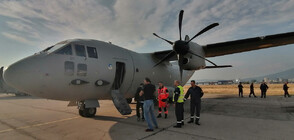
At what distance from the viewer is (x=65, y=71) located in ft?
21.9

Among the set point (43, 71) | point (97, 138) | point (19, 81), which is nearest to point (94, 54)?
point (43, 71)


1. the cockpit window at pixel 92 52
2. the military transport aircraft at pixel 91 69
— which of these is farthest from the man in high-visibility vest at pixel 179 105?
the cockpit window at pixel 92 52

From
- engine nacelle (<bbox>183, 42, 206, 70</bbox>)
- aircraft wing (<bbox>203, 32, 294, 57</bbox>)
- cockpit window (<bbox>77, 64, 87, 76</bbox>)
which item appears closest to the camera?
cockpit window (<bbox>77, 64, 87, 76</bbox>)

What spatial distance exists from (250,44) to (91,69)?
10.4 meters

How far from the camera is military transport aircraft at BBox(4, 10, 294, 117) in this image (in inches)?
239

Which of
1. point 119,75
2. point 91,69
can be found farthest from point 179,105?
point 91,69

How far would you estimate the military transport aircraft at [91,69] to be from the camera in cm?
608

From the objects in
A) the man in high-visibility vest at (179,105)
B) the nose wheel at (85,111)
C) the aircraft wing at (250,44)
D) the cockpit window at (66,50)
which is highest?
the aircraft wing at (250,44)

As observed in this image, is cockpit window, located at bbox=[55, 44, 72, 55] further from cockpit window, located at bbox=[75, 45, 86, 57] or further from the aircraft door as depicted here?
the aircraft door

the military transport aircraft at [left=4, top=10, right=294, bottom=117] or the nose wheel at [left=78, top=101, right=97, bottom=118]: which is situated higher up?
the military transport aircraft at [left=4, top=10, right=294, bottom=117]

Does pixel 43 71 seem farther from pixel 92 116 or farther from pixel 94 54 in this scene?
pixel 92 116

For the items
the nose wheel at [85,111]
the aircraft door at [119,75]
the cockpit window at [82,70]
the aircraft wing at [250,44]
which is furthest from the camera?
the aircraft wing at [250,44]

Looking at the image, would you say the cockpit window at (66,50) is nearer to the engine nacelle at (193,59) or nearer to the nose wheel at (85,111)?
the nose wheel at (85,111)

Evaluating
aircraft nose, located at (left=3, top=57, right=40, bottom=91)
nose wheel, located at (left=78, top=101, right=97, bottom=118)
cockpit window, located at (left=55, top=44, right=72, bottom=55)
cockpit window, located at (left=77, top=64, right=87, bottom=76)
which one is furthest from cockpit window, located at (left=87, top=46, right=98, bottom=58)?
nose wheel, located at (left=78, top=101, right=97, bottom=118)
